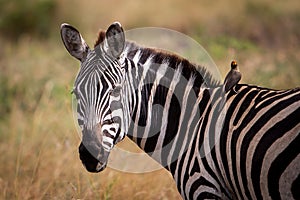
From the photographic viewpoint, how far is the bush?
15.6 m

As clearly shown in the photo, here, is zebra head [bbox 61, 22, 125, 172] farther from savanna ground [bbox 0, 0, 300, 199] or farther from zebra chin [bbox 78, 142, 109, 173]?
savanna ground [bbox 0, 0, 300, 199]

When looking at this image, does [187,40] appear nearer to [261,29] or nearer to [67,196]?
[261,29]

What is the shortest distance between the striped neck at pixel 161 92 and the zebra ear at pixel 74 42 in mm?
343

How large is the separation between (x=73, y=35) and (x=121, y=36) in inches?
16.4

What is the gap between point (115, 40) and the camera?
4.28 meters

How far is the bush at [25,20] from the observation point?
15641 millimetres

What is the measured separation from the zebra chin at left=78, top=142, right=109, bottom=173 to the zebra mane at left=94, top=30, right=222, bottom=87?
91cm

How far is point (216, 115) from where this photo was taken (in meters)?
4.20

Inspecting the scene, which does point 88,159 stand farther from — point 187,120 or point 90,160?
point 187,120

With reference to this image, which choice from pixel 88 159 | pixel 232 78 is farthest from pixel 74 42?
pixel 232 78

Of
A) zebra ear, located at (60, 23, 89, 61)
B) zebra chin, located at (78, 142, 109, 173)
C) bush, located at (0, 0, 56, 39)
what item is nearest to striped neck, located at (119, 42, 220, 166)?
zebra ear, located at (60, 23, 89, 61)

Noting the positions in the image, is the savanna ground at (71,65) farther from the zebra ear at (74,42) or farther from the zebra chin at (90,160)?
the zebra ear at (74,42)

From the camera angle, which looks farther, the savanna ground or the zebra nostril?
the savanna ground

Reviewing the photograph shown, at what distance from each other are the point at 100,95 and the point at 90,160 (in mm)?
481
